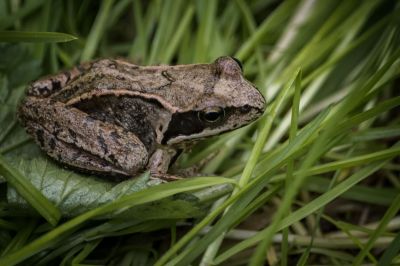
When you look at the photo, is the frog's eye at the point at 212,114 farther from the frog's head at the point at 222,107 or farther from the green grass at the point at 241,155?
the green grass at the point at 241,155

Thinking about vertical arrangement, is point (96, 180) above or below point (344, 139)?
below

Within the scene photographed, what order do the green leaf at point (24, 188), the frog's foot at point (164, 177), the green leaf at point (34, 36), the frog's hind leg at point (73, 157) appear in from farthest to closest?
the frog's foot at point (164, 177) → the frog's hind leg at point (73, 157) → the green leaf at point (34, 36) → the green leaf at point (24, 188)

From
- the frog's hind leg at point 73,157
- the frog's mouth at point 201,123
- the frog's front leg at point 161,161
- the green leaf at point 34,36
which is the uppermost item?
the green leaf at point 34,36

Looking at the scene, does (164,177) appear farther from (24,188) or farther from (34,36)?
(34,36)

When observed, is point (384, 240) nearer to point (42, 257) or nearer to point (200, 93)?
point (200, 93)

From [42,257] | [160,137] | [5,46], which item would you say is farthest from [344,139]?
[5,46]

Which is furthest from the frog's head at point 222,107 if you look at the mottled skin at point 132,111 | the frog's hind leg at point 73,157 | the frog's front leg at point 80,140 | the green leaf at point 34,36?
the green leaf at point 34,36

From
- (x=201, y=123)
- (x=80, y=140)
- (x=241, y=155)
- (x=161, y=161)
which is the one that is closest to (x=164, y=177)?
(x=161, y=161)

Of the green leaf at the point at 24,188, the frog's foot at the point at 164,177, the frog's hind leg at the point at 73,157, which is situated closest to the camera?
the green leaf at the point at 24,188
